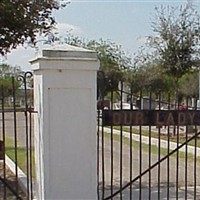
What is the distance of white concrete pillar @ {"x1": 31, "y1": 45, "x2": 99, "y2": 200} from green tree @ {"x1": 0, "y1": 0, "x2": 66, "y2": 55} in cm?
289

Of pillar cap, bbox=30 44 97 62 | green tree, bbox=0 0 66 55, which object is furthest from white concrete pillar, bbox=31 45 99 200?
green tree, bbox=0 0 66 55

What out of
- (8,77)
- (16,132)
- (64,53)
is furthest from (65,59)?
(8,77)

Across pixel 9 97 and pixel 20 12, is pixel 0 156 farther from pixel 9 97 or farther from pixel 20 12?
pixel 20 12

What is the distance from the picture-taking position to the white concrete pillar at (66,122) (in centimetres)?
494

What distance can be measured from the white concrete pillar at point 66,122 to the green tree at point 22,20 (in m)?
2.89

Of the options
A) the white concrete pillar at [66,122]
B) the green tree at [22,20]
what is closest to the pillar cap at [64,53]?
the white concrete pillar at [66,122]

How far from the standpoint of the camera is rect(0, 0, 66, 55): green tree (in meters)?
7.67

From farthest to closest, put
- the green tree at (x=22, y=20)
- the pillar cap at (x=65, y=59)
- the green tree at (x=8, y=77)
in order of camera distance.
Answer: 1. the green tree at (x=22, y=20)
2. the green tree at (x=8, y=77)
3. the pillar cap at (x=65, y=59)

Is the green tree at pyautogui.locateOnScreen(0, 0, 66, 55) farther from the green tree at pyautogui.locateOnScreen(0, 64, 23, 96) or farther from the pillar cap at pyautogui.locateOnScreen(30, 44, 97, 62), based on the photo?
the pillar cap at pyautogui.locateOnScreen(30, 44, 97, 62)

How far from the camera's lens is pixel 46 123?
16.3 feet

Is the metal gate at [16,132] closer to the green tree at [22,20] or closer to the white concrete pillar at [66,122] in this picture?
the white concrete pillar at [66,122]

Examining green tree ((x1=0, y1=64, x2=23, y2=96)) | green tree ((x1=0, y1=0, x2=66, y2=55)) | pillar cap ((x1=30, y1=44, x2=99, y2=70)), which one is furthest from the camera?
green tree ((x1=0, y1=0, x2=66, y2=55))

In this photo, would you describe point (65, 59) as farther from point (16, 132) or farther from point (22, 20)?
point (22, 20)

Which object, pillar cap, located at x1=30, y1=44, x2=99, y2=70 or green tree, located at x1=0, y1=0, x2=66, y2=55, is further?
green tree, located at x1=0, y1=0, x2=66, y2=55
